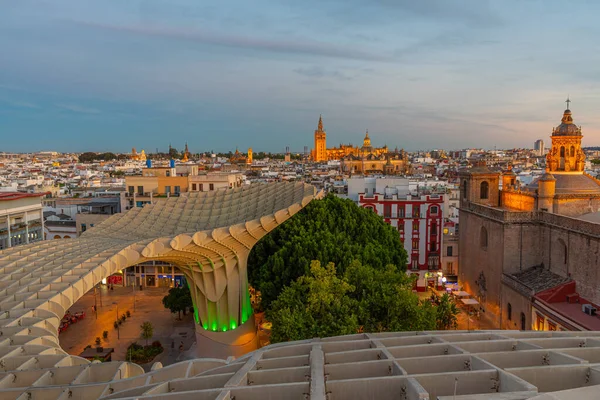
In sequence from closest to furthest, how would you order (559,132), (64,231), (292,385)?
(292,385) → (559,132) → (64,231)

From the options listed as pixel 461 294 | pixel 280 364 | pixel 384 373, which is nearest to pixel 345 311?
pixel 280 364

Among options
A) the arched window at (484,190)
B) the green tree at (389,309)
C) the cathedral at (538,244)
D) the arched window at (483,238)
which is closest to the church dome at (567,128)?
the cathedral at (538,244)

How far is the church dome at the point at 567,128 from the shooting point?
3931 centimetres

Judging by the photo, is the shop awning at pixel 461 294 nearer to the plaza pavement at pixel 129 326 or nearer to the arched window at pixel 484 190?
the arched window at pixel 484 190

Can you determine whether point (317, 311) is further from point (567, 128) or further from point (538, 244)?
point (567, 128)

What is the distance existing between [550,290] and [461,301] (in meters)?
10.00

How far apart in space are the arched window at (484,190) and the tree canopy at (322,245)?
37.0 feet

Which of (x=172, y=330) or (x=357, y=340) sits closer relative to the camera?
(x=357, y=340)

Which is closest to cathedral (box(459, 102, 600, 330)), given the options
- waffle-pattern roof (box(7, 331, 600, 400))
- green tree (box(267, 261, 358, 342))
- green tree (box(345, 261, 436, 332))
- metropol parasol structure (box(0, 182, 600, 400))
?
green tree (box(345, 261, 436, 332))

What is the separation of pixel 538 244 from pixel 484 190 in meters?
8.10

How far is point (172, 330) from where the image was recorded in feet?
119

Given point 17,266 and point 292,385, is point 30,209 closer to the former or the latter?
point 17,266

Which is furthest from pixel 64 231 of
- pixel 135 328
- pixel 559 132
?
pixel 559 132

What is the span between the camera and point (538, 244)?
35.8 meters
